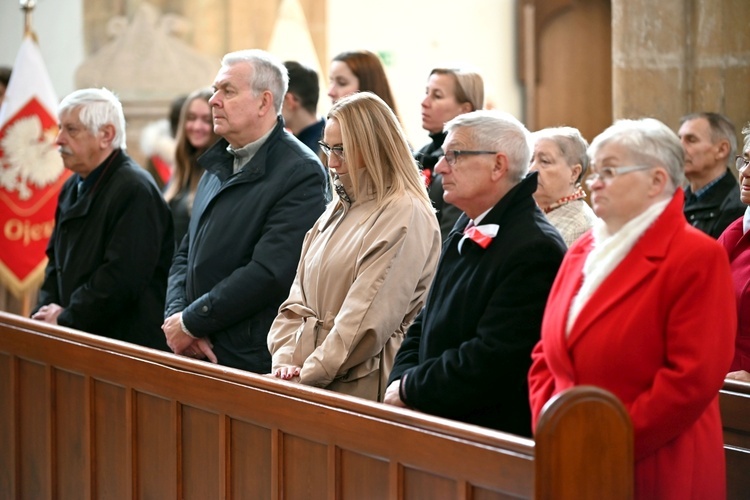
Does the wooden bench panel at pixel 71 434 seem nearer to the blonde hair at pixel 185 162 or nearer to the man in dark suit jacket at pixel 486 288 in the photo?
the man in dark suit jacket at pixel 486 288

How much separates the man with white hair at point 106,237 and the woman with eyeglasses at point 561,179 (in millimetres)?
1625

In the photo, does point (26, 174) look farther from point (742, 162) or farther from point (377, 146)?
point (742, 162)

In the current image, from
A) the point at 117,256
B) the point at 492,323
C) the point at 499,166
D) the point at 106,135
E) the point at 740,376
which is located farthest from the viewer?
the point at 106,135

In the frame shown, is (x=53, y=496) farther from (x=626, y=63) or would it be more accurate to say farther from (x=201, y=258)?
(x=626, y=63)

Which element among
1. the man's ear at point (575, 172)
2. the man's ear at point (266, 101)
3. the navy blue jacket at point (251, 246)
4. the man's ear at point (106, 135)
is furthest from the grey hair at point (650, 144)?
the man's ear at point (106, 135)

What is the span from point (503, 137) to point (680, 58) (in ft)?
11.0

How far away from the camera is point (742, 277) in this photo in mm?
3611

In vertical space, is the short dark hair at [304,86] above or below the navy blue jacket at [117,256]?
above

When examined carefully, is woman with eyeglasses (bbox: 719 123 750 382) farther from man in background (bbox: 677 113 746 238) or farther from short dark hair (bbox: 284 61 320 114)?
short dark hair (bbox: 284 61 320 114)

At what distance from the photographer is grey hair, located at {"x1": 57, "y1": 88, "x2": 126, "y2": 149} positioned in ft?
15.6

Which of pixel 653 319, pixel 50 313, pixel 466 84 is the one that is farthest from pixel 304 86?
pixel 653 319

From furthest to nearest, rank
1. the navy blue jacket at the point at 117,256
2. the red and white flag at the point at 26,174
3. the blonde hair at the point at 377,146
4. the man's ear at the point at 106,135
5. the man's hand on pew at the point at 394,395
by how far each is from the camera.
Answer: the red and white flag at the point at 26,174
the man's ear at the point at 106,135
the navy blue jacket at the point at 117,256
the blonde hair at the point at 377,146
the man's hand on pew at the point at 394,395

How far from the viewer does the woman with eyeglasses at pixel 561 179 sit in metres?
3.94

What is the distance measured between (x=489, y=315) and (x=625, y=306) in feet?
1.53
